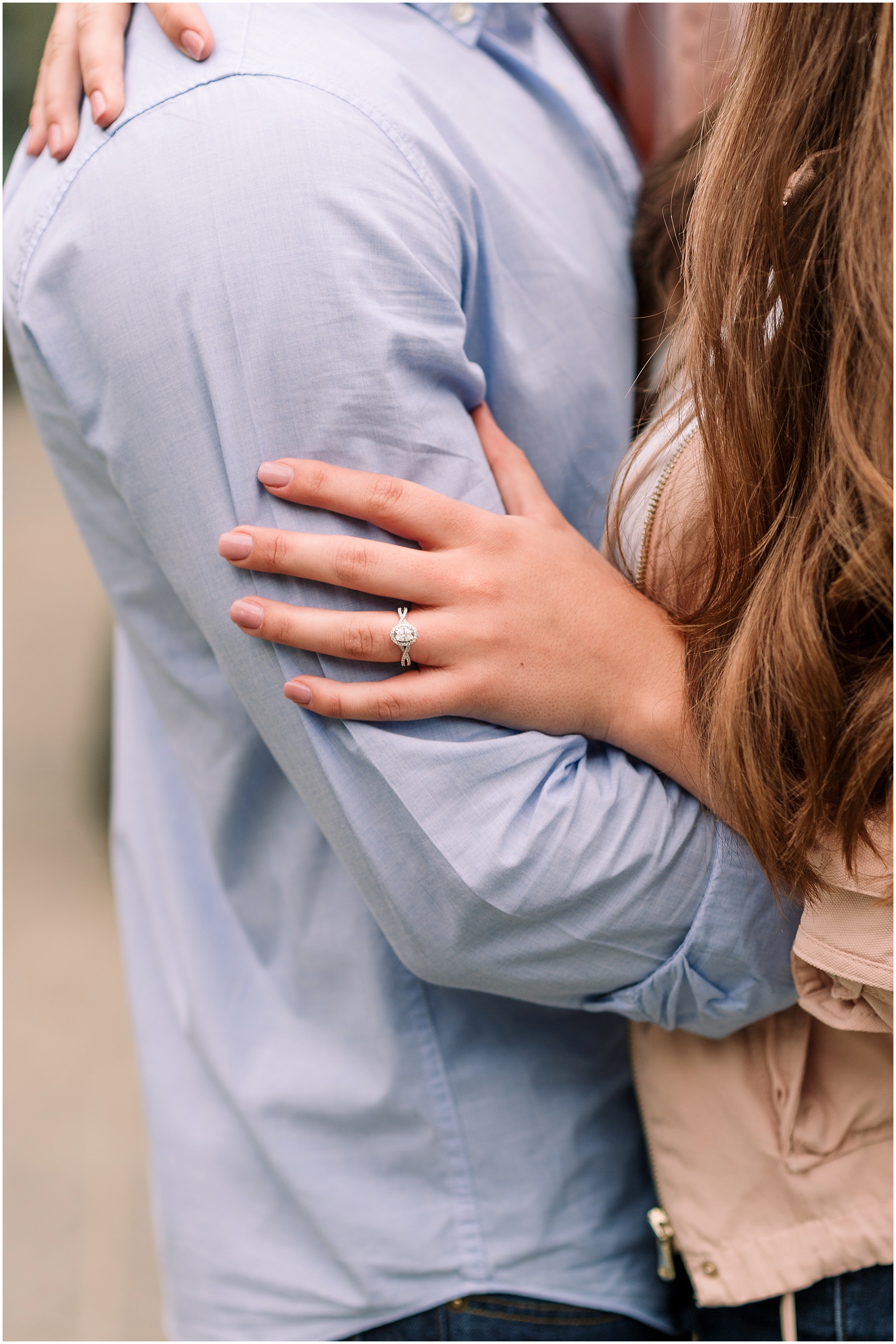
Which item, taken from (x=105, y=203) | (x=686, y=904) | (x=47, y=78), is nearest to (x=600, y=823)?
(x=686, y=904)

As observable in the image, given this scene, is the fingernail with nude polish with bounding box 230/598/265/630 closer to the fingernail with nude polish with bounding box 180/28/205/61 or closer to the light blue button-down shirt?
the light blue button-down shirt

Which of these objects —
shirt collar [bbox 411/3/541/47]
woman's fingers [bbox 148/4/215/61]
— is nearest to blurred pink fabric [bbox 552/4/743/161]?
shirt collar [bbox 411/3/541/47]

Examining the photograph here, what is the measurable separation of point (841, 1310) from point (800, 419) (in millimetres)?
667

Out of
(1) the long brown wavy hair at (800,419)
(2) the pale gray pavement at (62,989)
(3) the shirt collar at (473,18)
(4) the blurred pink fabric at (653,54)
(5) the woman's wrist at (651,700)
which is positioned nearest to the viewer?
(1) the long brown wavy hair at (800,419)

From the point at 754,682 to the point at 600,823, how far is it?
13cm

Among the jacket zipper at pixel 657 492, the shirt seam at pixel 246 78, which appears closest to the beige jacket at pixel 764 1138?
the jacket zipper at pixel 657 492

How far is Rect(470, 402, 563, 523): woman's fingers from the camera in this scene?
2.12 ft

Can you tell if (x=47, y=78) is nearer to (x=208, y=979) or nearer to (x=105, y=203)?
(x=105, y=203)

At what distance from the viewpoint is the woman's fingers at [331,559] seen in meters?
0.56

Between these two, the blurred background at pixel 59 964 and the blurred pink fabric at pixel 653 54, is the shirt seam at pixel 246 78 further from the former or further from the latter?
the blurred background at pixel 59 964

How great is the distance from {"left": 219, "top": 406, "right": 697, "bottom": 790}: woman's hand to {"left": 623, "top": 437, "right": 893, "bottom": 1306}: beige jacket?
72 mm

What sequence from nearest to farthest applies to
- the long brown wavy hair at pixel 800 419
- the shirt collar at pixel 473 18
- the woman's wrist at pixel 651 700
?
the long brown wavy hair at pixel 800 419, the woman's wrist at pixel 651 700, the shirt collar at pixel 473 18

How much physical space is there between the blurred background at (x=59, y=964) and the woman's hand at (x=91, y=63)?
0.93m

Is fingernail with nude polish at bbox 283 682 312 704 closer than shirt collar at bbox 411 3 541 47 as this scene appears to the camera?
Yes
